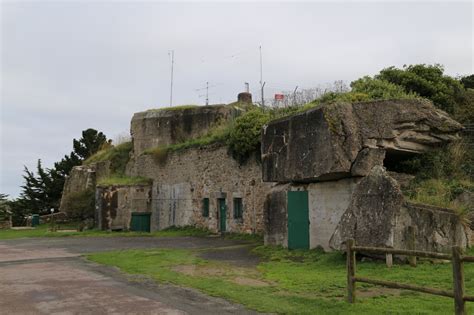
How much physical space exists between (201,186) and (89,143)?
68.7ft

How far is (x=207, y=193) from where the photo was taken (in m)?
23.8

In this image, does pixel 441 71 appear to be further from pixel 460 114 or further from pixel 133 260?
pixel 133 260

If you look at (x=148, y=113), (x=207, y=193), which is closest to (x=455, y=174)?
(x=207, y=193)

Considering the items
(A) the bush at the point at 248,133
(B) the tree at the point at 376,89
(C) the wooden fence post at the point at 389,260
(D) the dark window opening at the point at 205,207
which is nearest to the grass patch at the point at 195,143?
(A) the bush at the point at 248,133

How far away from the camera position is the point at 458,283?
251 inches

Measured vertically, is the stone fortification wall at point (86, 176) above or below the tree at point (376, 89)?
below

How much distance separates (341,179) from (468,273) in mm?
4824

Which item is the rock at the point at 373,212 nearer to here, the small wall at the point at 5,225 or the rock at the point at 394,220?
the rock at the point at 394,220

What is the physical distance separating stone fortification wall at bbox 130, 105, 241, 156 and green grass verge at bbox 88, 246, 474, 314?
12850mm

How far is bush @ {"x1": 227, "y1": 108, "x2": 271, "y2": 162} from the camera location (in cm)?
2000

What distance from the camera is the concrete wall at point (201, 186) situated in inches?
814

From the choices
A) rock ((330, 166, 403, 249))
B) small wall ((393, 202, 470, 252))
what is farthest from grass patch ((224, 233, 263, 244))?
small wall ((393, 202, 470, 252))

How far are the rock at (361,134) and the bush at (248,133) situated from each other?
5332 mm

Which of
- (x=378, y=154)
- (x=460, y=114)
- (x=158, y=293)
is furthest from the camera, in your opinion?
(x=460, y=114)
